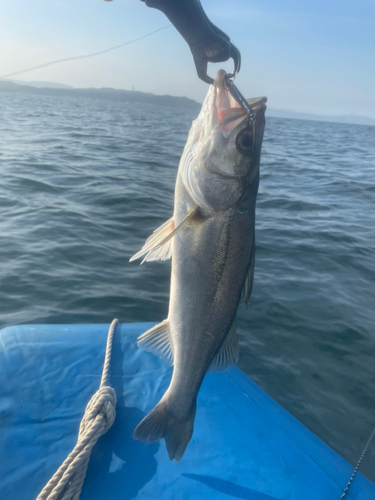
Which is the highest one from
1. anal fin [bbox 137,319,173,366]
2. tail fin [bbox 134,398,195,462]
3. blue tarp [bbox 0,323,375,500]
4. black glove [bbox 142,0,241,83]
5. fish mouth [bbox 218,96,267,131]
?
black glove [bbox 142,0,241,83]

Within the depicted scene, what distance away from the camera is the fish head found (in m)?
1.93

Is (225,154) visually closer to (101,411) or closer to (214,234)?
(214,234)

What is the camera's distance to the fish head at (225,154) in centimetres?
193

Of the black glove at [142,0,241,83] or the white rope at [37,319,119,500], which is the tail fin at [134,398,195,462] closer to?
the white rope at [37,319,119,500]

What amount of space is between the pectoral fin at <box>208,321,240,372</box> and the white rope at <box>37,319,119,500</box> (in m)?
0.95

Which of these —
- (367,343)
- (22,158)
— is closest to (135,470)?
(367,343)

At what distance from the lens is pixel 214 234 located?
1904 mm

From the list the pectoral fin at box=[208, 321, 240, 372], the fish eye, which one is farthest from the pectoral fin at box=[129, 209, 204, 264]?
the pectoral fin at box=[208, 321, 240, 372]

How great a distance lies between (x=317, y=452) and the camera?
2.77 metres

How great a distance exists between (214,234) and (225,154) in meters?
0.43

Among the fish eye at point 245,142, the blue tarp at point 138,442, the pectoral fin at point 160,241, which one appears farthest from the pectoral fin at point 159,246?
the blue tarp at point 138,442

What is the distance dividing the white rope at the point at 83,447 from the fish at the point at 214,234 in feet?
1.49

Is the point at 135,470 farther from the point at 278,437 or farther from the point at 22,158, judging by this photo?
the point at 22,158

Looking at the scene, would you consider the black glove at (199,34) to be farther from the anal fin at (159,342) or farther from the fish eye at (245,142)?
the anal fin at (159,342)
